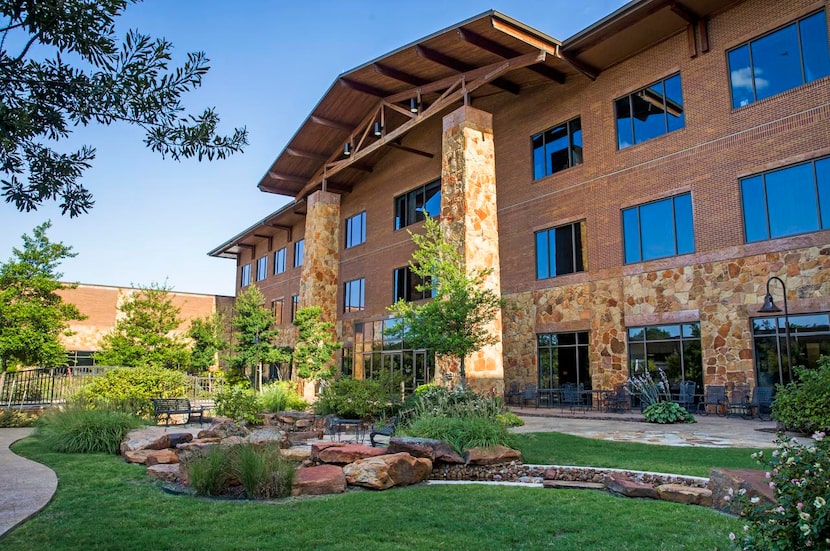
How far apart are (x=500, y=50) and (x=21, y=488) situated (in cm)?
1837

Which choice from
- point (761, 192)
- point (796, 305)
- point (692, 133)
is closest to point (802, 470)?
point (796, 305)

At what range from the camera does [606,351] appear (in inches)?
764

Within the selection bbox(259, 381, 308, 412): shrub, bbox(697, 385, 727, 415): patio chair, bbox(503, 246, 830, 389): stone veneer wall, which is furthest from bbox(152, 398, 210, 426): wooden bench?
bbox(697, 385, 727, 415): patio chair

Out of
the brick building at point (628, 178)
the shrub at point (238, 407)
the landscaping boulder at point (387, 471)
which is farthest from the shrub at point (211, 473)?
the brick building at point (628, 178)

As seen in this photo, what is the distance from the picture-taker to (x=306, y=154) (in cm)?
3073

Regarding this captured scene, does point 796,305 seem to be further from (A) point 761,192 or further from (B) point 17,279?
(B) point 17,279

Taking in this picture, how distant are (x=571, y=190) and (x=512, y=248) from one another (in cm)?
326

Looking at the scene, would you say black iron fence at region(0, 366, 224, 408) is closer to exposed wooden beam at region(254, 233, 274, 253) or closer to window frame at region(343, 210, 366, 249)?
window frame at region(343, 210, 366, 249)

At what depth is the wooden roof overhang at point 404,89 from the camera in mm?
19859

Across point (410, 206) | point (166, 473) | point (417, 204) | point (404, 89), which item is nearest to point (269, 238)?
point (410, 206)

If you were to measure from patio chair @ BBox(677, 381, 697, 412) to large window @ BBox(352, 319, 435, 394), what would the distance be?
9.95 m

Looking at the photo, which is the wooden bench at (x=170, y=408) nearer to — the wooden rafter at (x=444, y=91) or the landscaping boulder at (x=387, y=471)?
the landscaping boulder at (x=387, y=471)

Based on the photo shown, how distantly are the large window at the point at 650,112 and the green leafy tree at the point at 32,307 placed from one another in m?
21.1

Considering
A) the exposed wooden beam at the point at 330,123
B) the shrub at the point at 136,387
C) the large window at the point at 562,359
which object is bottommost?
the shrub at the point at 136,387
